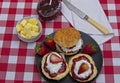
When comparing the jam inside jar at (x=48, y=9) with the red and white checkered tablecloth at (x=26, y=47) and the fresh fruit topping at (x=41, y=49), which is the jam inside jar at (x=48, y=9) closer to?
the red and white checkered tablecloth at (x=26, y=47)

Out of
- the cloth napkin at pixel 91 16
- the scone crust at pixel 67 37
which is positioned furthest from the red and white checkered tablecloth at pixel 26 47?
the scone crust at pixel 67 37

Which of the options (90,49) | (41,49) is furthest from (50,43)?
(90,49)

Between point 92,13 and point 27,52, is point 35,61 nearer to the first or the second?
point 27,52

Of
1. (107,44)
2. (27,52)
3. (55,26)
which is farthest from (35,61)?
(107,44)

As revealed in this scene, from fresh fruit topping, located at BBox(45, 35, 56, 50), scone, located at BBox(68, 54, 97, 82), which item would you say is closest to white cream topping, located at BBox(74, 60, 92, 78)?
scone, located at BBox(68, 54, 97, 82)

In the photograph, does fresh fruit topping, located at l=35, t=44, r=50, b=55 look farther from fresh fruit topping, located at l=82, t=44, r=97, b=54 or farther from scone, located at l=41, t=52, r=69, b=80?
fresh fruit topping, located at l=82, t=44, r=97, b=54

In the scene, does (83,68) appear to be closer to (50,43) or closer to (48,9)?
(50,43)
